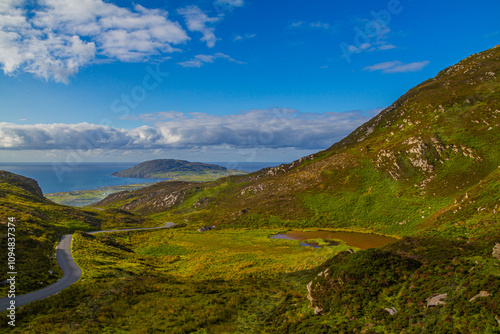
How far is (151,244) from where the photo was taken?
7450 cm

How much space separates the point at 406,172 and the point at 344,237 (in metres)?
41.7

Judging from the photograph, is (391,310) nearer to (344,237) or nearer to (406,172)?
(344,237)

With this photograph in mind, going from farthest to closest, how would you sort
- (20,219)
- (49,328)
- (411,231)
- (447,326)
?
(411,231)
(20,219)
(49,328)
(447,326)

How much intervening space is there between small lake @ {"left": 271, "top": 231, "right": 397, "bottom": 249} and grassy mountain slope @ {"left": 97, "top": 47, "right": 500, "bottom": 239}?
6.14 metres

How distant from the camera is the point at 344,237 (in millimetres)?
71250

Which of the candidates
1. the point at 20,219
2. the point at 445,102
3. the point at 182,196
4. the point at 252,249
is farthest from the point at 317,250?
the point at 182,196

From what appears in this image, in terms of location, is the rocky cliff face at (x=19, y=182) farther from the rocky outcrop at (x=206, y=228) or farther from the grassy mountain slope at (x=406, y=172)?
the rocky outcrop at (x=206, y=228)

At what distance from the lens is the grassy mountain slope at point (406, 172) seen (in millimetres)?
73250

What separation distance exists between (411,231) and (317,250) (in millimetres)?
29324

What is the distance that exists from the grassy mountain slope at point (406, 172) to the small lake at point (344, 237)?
6135 millimetres

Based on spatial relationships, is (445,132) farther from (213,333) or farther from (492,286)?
(213,333)

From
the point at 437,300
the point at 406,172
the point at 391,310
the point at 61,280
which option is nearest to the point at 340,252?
the point at 391,310

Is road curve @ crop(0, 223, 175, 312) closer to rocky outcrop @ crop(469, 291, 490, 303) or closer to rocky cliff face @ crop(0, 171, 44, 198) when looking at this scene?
rocky outcrop @ crop(469, 291, 490, 303)

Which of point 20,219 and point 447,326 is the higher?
point 447,326
